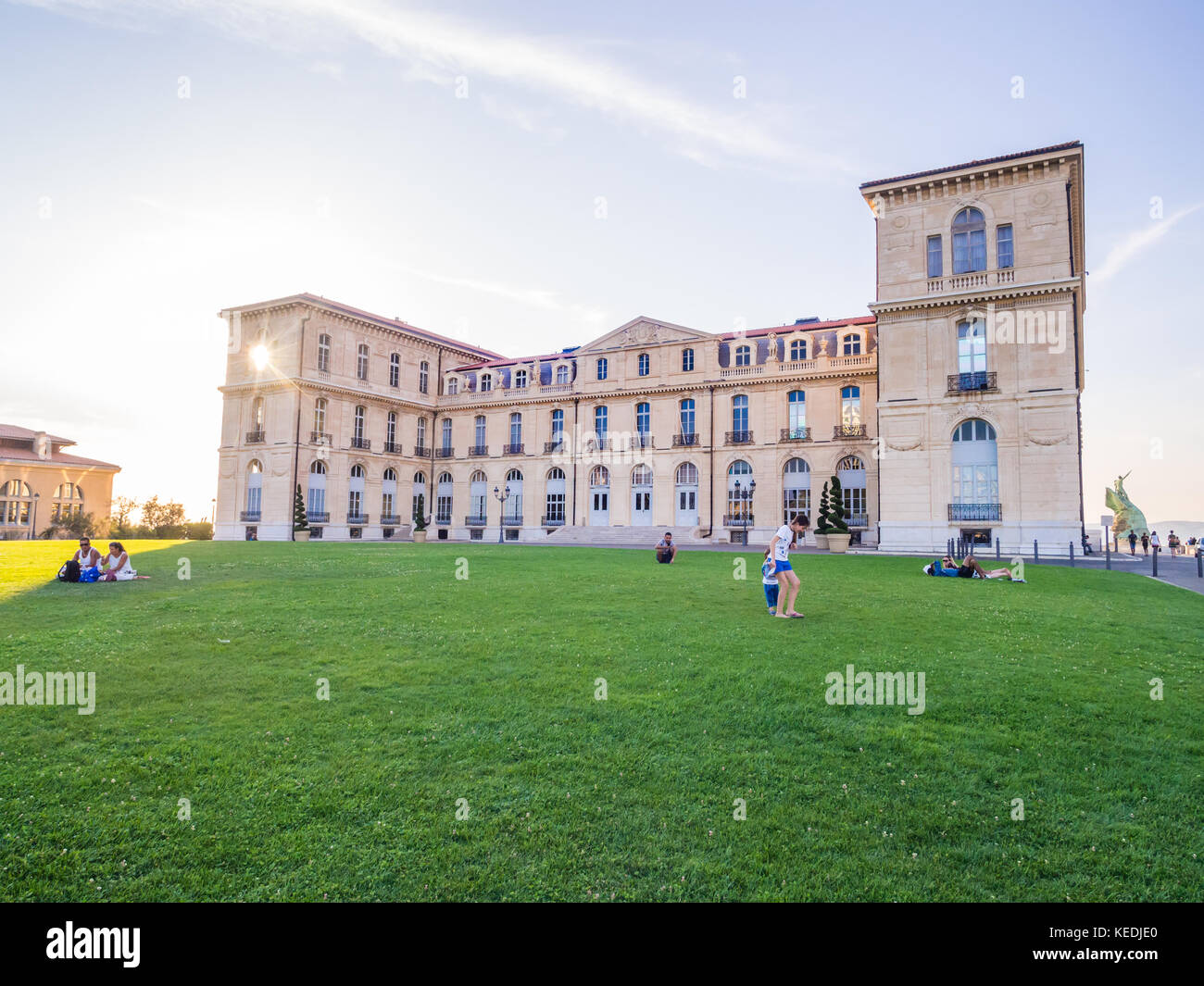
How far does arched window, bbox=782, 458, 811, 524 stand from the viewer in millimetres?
43000

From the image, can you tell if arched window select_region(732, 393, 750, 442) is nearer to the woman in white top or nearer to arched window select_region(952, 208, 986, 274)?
arched window select_region(952, 208, 986, 274)

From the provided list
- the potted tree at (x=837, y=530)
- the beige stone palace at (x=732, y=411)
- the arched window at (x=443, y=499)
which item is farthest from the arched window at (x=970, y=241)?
the arched window at (x=443, y=499)

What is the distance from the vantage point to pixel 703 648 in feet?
27.6

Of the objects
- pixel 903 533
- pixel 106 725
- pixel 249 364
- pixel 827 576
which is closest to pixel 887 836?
pixel 106 725

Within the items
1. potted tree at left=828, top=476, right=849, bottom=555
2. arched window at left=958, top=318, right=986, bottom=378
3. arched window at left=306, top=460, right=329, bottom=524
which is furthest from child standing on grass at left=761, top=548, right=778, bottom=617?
arched window at left=306, top=460, right=329, bottom=524

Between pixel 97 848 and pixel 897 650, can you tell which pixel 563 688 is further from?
pixel 897 650

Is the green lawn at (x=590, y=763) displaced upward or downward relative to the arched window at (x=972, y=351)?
downward

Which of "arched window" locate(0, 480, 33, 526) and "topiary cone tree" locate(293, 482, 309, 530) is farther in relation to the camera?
"arched window" locate(0, 480, 33, 526)

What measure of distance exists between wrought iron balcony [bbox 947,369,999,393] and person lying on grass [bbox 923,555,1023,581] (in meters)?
15.8

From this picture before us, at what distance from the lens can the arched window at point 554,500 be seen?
5016cm

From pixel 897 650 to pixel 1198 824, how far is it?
4.13m

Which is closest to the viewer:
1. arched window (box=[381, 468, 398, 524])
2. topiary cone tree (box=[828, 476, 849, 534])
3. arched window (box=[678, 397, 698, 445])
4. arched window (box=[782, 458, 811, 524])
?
topiary cone tree (box=[828, 476, 849, 534])

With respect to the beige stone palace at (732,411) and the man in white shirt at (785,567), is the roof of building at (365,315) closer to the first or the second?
the beige stone palace at (732,411)

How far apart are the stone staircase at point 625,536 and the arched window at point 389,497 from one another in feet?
42.8
